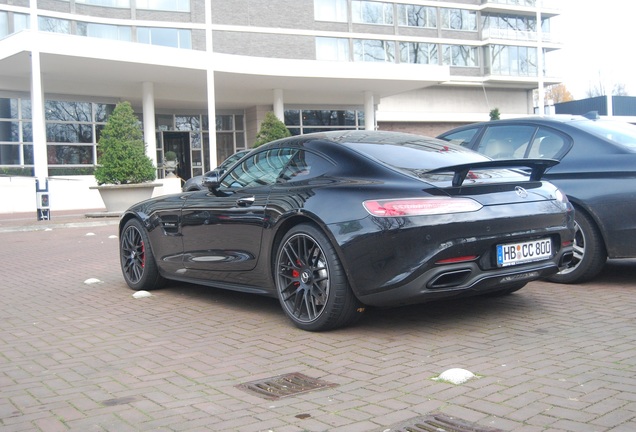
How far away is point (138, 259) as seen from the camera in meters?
7.00

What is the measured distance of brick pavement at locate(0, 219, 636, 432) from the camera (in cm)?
327

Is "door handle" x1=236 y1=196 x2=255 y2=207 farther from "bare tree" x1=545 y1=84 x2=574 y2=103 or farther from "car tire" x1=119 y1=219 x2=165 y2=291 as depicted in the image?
"bare tree" x1=545 y1=84 x2=574 y2=103

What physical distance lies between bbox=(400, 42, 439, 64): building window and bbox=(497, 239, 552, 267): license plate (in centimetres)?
4919

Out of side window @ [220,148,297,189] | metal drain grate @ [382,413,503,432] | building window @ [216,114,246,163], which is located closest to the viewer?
metal drain grate @ [382,413,503,432]

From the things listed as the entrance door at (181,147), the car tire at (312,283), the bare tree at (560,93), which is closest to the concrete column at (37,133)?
the entrance door at (181,147)

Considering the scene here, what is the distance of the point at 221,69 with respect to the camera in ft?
89.6

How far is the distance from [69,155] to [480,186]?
2943cm

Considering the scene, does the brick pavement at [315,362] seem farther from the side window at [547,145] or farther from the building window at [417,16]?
the building window at [417,16]

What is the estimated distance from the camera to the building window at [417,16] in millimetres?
52750

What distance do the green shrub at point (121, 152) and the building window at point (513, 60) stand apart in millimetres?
41741

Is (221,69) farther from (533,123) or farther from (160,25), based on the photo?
(533,123)

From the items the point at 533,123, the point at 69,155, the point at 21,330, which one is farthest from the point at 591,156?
the point at 69,155

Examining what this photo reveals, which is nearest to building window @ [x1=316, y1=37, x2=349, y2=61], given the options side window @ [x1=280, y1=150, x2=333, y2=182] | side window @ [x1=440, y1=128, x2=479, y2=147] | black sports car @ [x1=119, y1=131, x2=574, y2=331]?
side window @ [x1=440, y1=128, x2=479, y2=147]

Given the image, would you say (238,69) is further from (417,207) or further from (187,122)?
(417,207)
